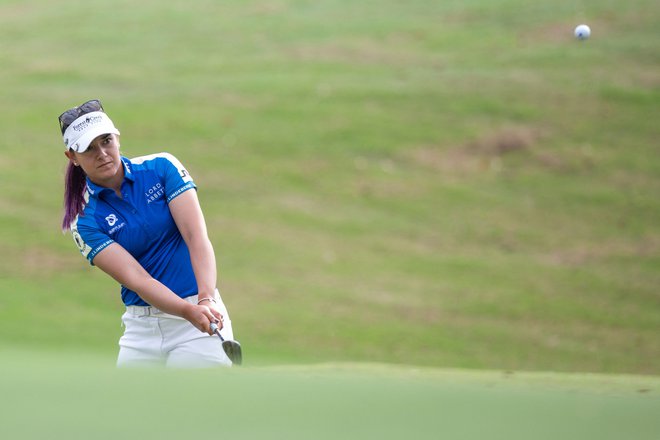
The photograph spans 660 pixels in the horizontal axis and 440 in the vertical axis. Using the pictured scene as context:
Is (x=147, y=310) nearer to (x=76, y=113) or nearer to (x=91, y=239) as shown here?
(x=91, y=239)

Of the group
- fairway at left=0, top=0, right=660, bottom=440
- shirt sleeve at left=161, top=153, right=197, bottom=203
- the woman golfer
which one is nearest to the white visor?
the woman golfer

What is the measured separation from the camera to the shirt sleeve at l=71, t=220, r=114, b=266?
473cm

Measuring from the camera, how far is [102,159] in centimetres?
473

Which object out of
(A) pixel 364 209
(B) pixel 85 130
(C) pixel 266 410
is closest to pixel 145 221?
(B) pixel 85 130

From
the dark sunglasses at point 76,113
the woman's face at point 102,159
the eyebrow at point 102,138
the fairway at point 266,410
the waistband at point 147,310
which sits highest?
the dark sunglasses at point 76,113

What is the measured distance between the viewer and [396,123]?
21.7 meters

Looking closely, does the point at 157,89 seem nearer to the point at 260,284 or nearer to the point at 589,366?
the point at 260,284

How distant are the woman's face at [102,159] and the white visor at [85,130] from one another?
0.04m

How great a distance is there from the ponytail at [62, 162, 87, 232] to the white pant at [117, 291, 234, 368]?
1.55 ft

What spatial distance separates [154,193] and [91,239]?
32cm

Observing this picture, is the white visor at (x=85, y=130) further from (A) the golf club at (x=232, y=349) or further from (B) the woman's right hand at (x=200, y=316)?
(A) the golf club at (x=232, y=349)

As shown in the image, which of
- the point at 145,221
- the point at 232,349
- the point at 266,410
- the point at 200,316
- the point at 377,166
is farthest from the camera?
the point at 377,166

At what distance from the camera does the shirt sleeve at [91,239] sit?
4.73 metres

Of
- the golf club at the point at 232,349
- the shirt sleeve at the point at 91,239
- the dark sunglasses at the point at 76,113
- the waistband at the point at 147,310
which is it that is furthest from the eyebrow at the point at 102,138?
the golf club at the point at 232,349
